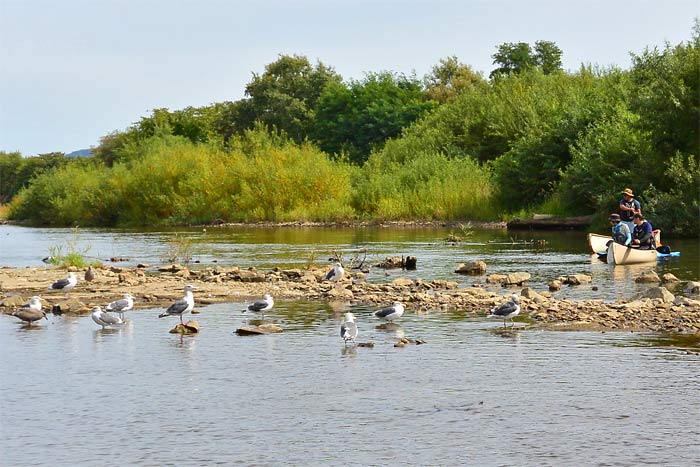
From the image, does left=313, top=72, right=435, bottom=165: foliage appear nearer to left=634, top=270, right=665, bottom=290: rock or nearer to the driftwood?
the driftwood

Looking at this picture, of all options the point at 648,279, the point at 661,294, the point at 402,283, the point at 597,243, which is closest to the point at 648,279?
the point at 648,279

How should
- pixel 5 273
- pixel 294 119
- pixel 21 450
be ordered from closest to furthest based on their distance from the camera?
pixel 21 450 < pixel 5 273 < pixel 294 119

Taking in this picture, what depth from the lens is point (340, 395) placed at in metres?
12.5

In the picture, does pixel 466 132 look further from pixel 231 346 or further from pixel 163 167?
pixel 231 346

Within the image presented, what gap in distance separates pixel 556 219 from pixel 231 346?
3211cm

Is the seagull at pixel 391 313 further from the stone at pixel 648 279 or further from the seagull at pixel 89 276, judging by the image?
the seagull at pixel 89 276

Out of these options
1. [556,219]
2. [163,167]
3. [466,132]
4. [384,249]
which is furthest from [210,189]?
[384,249]

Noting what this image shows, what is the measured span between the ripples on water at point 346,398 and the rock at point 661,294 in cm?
293

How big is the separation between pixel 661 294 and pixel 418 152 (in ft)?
147

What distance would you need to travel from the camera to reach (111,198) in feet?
230

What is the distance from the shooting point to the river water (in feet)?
34.0

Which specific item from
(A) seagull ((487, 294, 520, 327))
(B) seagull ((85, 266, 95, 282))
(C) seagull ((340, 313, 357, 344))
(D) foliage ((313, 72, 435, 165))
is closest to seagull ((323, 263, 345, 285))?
(B) seagull ((85, 266, 95, 282))

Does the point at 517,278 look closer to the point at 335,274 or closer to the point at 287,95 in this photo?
the point at 335,274

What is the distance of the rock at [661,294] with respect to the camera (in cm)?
1839
